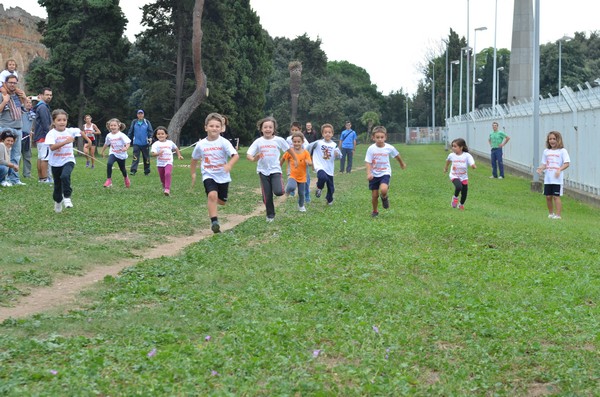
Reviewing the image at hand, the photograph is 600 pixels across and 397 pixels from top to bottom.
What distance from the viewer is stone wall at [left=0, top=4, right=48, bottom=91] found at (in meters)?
64.6

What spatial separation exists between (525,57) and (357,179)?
2145 cm

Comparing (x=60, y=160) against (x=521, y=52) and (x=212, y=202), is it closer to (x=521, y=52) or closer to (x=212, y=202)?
(x=212, y=202)

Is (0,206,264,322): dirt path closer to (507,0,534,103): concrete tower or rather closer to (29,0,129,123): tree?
(507,0,534,103): concrete tower

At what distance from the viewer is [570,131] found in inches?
961

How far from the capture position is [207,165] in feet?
42.3

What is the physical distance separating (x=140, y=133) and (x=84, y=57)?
75.7 feet

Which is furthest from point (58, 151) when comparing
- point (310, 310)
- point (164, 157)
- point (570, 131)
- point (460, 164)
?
point (570, 131)

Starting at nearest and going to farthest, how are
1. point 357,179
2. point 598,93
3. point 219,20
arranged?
point 598,93, point 357,179, point 219,20

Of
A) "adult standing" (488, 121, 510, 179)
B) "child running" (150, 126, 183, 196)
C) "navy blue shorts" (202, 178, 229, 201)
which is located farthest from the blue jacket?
"navy blue shorts" (202, 178, 229, 201)

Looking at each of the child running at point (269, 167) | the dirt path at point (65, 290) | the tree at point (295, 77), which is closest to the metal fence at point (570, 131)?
the child running at point (269, 167)

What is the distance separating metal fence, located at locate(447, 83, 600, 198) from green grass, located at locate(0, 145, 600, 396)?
8.66 metres

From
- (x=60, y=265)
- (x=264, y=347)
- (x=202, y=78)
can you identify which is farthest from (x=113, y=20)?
(x=264, y=347)

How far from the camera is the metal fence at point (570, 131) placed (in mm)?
21828

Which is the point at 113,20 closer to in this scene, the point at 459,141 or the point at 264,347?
the point at 459,141
